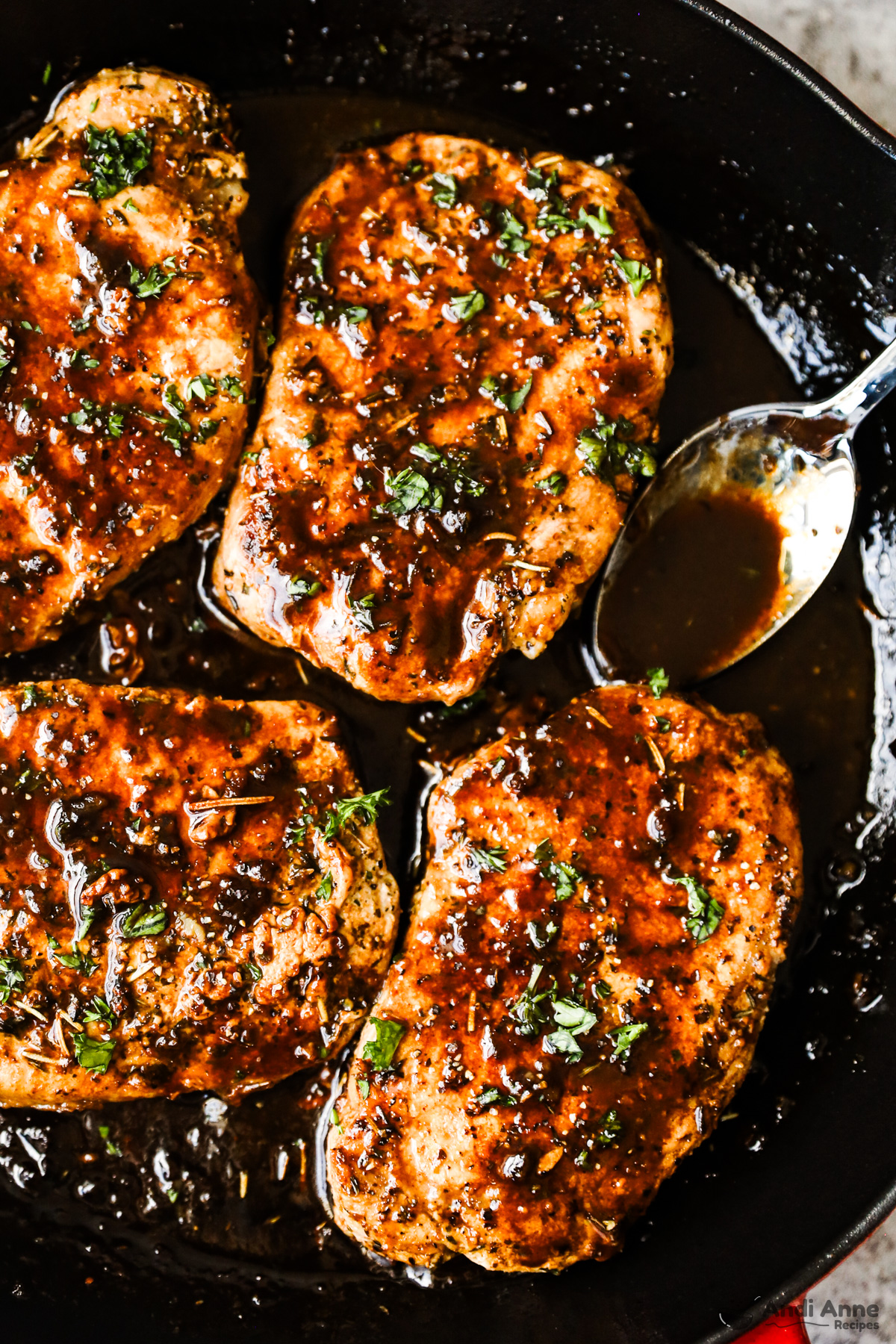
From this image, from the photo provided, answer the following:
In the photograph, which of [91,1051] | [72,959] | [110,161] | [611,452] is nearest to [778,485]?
[611,452]

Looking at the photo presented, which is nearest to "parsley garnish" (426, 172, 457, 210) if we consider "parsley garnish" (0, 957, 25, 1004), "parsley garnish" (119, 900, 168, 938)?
"parsley garnish" (119, 900, 168, 938)

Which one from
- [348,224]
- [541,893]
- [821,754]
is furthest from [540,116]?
[541,893]

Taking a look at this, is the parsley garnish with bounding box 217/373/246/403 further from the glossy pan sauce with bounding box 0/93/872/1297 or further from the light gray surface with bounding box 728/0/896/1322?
the light gray surface with bounding box 728/0/896/1322

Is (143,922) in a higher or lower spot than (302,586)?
lower

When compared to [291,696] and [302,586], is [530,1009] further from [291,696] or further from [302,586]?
[302,586]

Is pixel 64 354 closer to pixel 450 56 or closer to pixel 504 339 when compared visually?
pixel 504 339

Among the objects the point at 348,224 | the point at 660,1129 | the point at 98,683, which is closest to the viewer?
the point at 660,1129

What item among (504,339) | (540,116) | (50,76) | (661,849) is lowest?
(661,849)

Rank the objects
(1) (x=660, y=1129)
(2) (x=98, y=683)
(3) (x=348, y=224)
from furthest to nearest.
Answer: (2) (x=98, y=683) < (3) (x=348, y=224) < (1) (x=660, y=1129)
